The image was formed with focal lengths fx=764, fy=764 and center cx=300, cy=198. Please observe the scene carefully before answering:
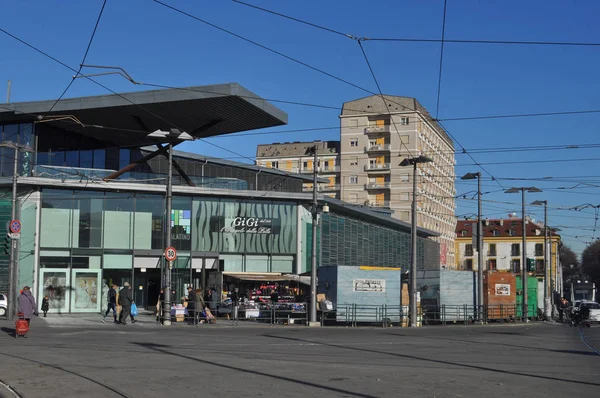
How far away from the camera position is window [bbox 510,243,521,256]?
120m

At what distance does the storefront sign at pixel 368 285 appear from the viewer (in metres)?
36.2

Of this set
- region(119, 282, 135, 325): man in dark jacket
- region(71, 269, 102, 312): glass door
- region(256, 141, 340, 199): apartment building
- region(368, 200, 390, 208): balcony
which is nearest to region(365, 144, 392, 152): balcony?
region(368, 200, 390, 208): balcony

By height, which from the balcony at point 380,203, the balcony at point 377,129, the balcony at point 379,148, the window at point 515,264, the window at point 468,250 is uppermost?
the balcony at point 377,129

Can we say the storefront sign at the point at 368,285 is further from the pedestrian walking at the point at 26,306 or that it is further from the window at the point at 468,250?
the window at the point at 468,250

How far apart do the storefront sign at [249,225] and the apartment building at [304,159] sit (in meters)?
48.3

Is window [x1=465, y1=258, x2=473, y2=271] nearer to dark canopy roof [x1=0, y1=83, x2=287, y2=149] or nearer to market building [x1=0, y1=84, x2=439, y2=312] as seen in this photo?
market building [x1=0, y1=84, x2=439, y2=312]

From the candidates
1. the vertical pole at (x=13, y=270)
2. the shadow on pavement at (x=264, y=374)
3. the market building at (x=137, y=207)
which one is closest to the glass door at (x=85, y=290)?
the market building at (x=137, y=207)

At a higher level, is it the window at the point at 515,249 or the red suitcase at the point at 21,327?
the window at the point at 515,249

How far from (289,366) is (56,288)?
30086 mm

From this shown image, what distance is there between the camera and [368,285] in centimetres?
3644

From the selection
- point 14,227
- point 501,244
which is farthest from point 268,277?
point 501,244

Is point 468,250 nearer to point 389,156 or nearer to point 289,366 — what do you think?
point 389,156

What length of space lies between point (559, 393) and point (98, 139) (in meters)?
40.4

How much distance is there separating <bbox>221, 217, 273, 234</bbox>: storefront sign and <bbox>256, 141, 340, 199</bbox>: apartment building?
158ft
